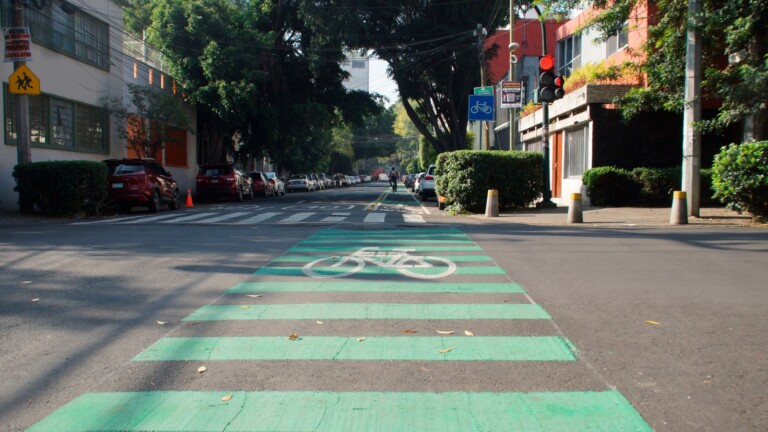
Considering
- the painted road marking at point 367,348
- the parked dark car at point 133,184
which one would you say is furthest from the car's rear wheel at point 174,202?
the painted road marking at point 367,348

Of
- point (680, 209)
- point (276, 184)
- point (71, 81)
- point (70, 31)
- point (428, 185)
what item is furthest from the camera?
point (276, 184)

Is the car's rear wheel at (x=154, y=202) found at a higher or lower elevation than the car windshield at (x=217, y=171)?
lower

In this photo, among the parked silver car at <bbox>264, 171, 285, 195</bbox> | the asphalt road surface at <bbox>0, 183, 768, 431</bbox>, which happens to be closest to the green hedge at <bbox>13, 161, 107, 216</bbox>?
the asphalt road surface at <bbox>0, 183, 768, 431</bbox>

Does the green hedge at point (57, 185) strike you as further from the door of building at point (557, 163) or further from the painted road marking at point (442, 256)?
the door of building at point (557, 163)

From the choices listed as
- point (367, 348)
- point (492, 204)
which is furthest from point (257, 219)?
point (367, 348)

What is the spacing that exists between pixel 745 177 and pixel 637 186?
610cm

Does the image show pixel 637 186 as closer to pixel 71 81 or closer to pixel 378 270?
pixel 378 270

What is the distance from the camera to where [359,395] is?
418 centimetres

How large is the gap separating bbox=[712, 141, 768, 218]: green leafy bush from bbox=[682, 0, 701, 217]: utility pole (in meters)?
0.78

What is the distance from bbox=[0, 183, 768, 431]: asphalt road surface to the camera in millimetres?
3910

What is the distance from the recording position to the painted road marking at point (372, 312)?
620 cm

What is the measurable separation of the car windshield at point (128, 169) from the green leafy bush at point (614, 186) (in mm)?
14437

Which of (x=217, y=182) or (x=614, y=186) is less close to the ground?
(x=217, y=182)

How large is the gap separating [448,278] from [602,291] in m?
1.90
